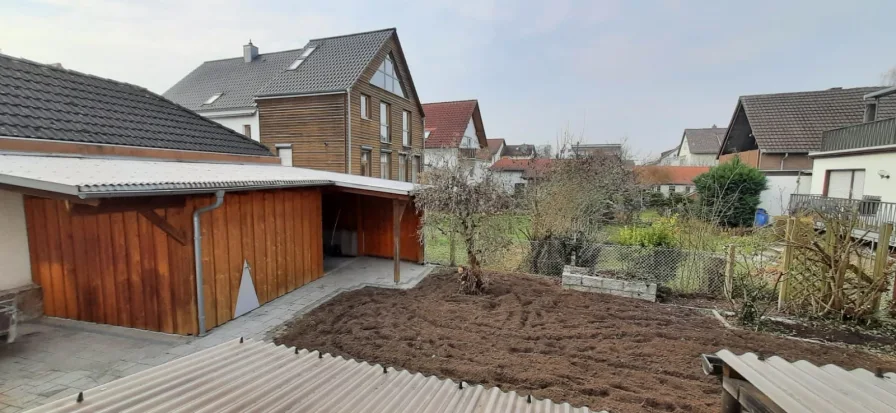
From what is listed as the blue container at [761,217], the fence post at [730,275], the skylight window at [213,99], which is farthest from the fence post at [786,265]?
the skylight window at [213,99]

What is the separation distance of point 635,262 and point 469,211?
3720 mm

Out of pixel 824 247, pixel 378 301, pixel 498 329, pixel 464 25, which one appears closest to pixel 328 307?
pixel 378 301

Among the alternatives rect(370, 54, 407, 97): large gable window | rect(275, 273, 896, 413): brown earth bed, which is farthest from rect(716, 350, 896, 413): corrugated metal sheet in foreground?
rect(370, 54, 407, 97): large gable window

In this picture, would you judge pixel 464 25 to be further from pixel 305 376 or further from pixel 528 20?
pixel 305 376

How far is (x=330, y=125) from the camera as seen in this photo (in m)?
16.8

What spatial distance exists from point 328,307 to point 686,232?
7542 millimetres

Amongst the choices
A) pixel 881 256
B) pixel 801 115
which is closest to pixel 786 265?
pixel 881 256

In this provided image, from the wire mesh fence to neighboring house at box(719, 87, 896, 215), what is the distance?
14231 millimetres

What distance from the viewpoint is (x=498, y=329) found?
554 centimetres

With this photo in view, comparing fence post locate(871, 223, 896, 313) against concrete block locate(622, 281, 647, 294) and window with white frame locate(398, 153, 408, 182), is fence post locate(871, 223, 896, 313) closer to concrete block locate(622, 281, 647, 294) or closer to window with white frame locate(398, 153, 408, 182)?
concrete block locate(622, 281, 647, 294)

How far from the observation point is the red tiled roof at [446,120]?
26.7 meters

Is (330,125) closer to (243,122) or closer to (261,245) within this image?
(243,122)

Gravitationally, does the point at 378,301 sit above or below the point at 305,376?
below

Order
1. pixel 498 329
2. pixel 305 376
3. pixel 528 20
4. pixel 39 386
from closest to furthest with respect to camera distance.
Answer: pixel 305 376
pixel 39 386
pixel 498 329
pixel 528 20
